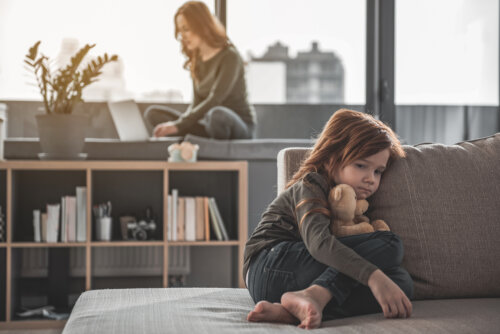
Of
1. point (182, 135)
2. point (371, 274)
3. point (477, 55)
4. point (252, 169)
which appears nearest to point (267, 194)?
point (252, 169)

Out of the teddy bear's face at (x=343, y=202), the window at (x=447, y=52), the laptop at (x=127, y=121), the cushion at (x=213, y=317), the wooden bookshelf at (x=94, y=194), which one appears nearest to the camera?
the cushion at (x=213, y=317)

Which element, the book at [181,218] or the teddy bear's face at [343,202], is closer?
the teddy bear's face at [343,202]

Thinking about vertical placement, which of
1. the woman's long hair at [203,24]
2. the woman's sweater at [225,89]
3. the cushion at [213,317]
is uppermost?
the woman's long hair at [203,24]

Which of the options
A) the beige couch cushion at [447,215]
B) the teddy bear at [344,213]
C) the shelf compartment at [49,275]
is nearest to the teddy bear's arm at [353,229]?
the teddy bear at [344,213]

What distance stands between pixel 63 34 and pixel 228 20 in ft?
3.78

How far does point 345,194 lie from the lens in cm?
137

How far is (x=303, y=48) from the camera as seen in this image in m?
4.30

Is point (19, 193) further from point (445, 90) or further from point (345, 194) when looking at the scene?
point (445, 90)

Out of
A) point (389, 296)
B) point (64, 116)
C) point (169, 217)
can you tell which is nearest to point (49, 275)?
point (169, 217)

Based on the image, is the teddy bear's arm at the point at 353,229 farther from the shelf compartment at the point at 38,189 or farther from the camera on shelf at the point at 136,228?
the shelf compartment at the point at 38,189

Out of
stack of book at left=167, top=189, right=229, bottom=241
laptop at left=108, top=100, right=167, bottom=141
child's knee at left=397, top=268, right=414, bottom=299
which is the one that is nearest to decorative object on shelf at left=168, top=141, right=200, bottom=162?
stack of book at left=167, top=189, right=229, bottom=241

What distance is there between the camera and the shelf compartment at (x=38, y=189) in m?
2.83

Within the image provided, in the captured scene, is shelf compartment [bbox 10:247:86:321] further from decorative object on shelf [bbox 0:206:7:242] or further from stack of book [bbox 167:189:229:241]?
stack of book [bbox 167:189:229:241]

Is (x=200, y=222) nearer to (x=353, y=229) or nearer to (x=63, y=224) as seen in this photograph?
(x=63, y=224)
